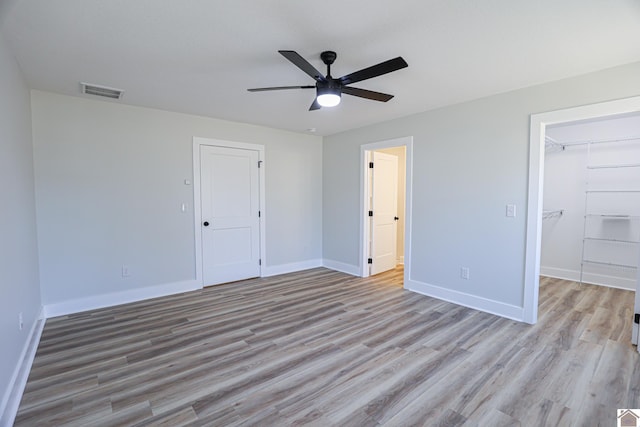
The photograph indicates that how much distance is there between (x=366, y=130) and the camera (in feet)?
15.8

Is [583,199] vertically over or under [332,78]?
under

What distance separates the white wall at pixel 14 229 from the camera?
6.13 ft

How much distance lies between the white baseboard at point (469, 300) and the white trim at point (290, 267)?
191 centimetres

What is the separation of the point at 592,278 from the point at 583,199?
4.06ft

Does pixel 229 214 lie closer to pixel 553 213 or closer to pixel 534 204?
pixel 534 204

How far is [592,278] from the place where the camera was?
15.0 feet

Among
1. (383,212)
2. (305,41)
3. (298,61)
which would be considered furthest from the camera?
(383,212)

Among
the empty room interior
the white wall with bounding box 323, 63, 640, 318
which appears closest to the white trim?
the empty room interior

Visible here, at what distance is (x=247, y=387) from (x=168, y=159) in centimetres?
315

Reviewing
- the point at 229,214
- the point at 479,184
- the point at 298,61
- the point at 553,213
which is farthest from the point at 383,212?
the point at 298,61

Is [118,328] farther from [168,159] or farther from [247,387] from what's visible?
[168,159]

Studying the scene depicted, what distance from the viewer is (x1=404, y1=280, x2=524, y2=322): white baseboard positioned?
10.7 feet

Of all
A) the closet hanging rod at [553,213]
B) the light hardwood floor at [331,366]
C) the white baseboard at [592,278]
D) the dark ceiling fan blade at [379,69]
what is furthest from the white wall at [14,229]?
the white baseboard at [592,278]

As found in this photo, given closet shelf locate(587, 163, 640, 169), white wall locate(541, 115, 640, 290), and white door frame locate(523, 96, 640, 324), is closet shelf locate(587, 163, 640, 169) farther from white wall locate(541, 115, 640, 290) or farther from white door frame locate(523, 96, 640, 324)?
white door frame locate(523, 96, 640, 324)
